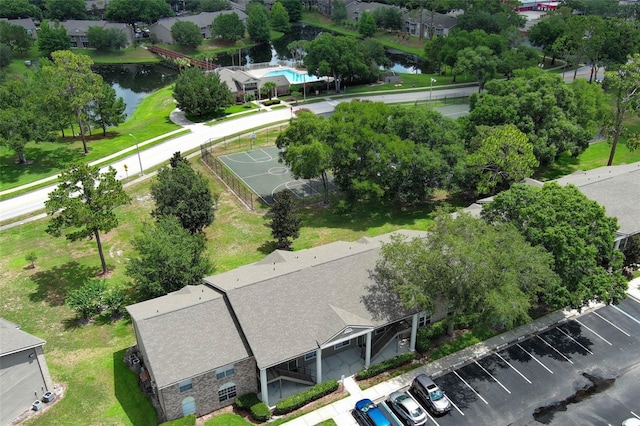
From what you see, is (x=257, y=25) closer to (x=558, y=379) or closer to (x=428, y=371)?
(x=428, y=371)

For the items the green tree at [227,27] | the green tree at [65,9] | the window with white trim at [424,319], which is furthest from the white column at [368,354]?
the green tree at [65,9]

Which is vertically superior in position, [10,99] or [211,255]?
[10,99]

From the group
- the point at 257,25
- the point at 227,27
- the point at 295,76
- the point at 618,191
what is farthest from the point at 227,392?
the point at 257,25

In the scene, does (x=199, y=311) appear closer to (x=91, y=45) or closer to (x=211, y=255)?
(x=211, y=255)

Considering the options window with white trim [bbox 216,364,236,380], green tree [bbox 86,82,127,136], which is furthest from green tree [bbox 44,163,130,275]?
green tree [bbox 86,82,127,136]

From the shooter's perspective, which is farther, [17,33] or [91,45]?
[91,45]

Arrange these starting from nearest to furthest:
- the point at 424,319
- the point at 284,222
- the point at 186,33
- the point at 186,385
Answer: the point at 186,385
the point at 424,319
the point at 284,222
the point at 186,33

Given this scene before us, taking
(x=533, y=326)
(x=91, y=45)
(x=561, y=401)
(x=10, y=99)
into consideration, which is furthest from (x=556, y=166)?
(x=91, y=45)

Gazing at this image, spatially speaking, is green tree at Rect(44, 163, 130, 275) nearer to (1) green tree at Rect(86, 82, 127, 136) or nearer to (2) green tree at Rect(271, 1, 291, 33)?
(1) green tree at Rect(86, 82, 127, 136)
